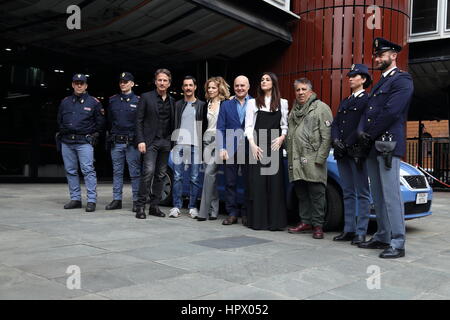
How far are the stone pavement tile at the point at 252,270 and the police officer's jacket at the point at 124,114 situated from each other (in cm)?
357

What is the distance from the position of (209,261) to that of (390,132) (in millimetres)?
1967

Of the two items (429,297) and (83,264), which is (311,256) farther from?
(83,264)

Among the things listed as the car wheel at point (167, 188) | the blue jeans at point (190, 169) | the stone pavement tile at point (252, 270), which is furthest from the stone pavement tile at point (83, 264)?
the car wheel at point (167, 188)

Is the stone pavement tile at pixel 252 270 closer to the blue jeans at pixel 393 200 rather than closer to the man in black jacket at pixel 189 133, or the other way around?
the blue jeans at pixel 393 200

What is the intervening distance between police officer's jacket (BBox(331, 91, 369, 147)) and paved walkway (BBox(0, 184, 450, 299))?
109 cm

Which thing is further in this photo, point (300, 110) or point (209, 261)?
point (300, 110)

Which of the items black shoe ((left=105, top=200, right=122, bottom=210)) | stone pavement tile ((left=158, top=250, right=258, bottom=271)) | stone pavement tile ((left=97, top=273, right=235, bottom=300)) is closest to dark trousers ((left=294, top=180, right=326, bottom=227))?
stone pavement tile ((left=158, top=250, right=258, bottom=271))

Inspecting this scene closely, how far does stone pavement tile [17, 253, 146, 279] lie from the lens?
3189mm

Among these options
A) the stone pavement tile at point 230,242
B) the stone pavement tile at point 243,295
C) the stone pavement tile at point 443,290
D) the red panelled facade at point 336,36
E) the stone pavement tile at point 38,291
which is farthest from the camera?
the red panelled facade at point 336,36

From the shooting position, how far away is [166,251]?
4.04 metres

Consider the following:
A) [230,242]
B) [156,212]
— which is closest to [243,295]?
[230,242]

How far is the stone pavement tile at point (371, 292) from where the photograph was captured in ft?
9.38

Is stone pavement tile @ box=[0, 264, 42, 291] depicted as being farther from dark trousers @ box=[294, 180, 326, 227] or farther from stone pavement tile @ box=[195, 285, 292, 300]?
dark trousers @ box=[294, 180, 326, 227]
